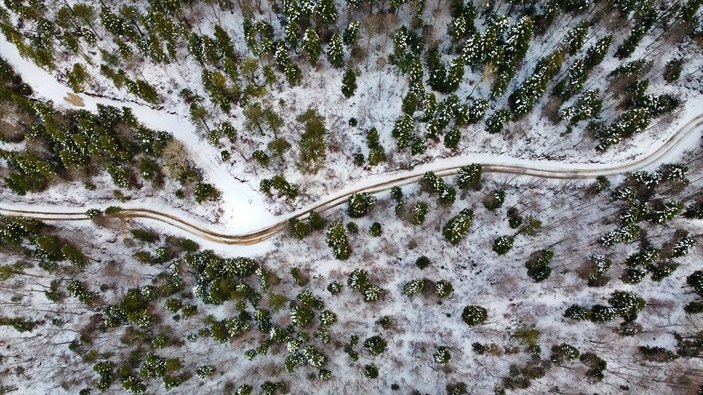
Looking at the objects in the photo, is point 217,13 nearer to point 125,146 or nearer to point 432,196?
point 125,146

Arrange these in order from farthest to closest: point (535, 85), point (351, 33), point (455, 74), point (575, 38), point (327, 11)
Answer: point (351, 33) < point (327, 11) < point (575, 38) < point (455, 74) < point (535, 85)

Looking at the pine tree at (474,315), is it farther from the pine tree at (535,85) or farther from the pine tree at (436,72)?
the pine tree at (436,72)

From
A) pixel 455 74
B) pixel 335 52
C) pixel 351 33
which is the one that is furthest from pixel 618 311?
pixel 351 33

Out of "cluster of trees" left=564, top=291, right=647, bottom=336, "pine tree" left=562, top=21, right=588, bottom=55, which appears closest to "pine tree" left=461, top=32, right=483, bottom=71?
"pine tree" left=562, top=21, right=588, bottom=55

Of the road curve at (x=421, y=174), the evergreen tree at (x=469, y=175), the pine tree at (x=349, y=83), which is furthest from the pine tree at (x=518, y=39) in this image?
the pine tree at (x=349, y=83)

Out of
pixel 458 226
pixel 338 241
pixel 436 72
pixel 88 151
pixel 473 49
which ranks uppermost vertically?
pixel 473 49

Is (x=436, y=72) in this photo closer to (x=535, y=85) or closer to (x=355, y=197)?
(x=535, y=85)

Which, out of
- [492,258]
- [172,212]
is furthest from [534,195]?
[172,212]
